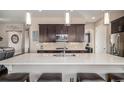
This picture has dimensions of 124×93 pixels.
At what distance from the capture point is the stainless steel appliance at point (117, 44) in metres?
4.18

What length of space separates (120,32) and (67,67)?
244 centimetres

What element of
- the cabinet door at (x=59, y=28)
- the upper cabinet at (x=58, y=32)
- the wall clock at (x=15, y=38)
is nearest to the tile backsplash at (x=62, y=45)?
the upper cabinet at (x=58, y=32)

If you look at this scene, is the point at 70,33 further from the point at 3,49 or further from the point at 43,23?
the point at 3,49

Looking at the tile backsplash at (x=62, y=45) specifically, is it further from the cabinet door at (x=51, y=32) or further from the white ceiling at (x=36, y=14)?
the white ceiling at (x=36, y=14)

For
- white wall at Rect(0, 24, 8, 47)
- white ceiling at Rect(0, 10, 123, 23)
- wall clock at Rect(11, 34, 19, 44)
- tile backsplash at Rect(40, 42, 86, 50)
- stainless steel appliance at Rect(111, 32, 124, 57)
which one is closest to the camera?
white ceiling at Rect(0, 10, 123, 23)

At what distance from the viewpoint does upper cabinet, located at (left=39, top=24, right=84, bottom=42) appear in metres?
4.27

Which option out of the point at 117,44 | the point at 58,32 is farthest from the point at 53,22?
the point at 117,44

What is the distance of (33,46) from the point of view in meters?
4.30

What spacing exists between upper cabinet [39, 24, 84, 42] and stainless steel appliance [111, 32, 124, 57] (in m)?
0.96

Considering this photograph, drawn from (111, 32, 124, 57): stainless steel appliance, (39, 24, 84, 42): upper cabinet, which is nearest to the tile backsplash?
(39, 24, 84, 42): upper cabinet

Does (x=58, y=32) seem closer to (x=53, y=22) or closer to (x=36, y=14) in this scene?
(x=53, y=22)

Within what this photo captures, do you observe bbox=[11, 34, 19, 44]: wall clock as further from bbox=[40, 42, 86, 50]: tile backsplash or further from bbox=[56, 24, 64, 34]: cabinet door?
bbox=[56, 24, 64, 34]: cabinet door
